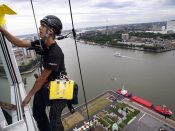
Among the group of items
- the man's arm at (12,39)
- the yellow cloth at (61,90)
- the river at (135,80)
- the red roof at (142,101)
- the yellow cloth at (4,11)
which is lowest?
the red roof at (142,101)

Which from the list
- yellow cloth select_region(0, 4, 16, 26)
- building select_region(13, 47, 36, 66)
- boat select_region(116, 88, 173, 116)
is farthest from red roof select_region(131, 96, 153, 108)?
yellow cloth select_region(0, 4, 16, 26)

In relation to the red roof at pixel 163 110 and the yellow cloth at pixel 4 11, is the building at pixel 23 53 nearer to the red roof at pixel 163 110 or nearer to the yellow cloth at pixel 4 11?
the yellow cloth at pixel 4 11

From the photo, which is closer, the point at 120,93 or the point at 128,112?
the point at 128,112

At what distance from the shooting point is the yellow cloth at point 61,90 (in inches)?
28.0

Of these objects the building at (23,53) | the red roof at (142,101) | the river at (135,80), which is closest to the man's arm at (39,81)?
the building at (23,53)

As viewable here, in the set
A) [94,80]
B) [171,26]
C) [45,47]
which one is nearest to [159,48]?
[94,80]

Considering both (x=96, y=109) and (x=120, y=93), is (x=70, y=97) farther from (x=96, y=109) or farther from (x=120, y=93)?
(x=120, y=93)

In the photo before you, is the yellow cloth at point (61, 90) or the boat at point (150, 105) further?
the boat at point (150, 105)

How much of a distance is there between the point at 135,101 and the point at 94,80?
3.14m

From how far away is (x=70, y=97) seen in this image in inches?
28.6

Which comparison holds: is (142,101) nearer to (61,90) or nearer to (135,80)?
(135,80)

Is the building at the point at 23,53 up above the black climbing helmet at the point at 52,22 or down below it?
Answer: below

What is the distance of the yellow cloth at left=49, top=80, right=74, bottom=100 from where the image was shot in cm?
71

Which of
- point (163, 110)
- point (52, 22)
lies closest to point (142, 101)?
point (163, 110)
